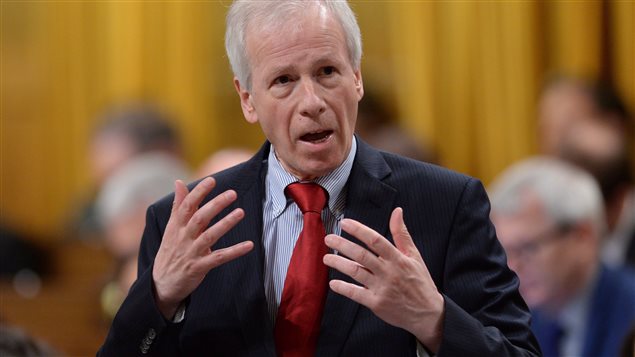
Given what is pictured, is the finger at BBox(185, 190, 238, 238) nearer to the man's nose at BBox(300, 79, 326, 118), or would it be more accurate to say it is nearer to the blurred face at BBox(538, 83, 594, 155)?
the man's nose at BBox(300, 79, 326, 118)

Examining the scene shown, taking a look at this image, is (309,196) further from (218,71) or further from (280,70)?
(218,71)

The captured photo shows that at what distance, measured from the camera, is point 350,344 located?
2.15m

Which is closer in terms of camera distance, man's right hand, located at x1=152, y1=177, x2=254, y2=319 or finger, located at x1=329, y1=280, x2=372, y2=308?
finger, located at x1=329, y1=280, x2=372, y2=308

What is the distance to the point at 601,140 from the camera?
557cm

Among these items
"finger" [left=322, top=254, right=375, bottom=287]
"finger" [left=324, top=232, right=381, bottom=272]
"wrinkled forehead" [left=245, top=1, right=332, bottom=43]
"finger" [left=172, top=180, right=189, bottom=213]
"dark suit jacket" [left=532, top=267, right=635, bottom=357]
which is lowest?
"dark suit jacket" [left=532, top=267, right=635, bottom=357]

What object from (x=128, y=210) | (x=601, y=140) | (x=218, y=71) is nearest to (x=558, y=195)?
(x=601, y=140)

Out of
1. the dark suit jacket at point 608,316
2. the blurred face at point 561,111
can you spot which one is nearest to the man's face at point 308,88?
the dark suit jacket at point 608,316

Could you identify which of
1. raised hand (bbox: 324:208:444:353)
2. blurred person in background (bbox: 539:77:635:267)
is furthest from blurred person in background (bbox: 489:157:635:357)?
raised hand (bbox: 324:208:444:353)

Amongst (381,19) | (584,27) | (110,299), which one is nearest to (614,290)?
(110,299)

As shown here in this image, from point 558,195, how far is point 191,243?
2.26m

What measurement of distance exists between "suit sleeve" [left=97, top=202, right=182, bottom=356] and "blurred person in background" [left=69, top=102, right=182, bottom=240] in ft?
12.4

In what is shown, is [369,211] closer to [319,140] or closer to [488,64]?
[319,140]

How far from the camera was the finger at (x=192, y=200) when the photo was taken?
83.6 inches

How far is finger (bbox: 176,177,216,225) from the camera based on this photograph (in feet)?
6.97
